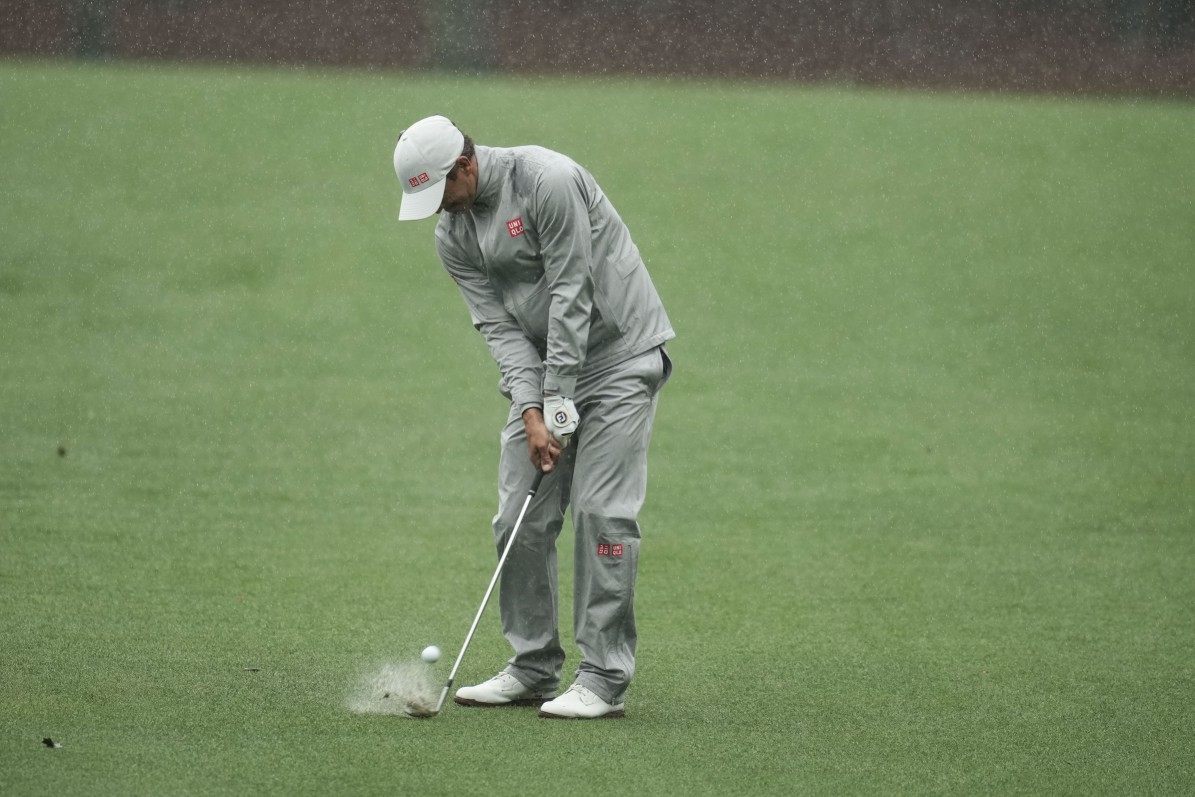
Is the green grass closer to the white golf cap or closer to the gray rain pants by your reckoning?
the gray rain pants

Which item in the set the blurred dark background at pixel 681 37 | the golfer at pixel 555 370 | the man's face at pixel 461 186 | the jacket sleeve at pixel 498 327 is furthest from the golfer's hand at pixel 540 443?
the blurred dark background at pixel 681 37

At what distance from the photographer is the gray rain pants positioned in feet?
13.8

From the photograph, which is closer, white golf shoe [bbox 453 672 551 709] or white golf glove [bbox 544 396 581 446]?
white golf glove [bbox 544 396 581 446]

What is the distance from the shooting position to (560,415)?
4.12 m

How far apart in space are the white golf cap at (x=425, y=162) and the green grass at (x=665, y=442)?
1.47 meters

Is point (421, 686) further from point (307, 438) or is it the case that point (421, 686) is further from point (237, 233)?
point (237, 233)

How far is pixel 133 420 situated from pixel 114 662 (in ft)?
12.8

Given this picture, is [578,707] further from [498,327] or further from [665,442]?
[665,442]

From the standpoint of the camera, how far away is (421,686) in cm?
427

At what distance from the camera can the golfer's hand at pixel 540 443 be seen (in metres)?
4.14

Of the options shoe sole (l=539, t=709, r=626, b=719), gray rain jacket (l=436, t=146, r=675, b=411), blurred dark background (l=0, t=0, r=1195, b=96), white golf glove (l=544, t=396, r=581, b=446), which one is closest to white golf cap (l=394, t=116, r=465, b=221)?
gray rain jacket (l=436, t=146, r=675, b=411)

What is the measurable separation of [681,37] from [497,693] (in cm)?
1089

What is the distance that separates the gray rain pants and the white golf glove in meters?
0.14

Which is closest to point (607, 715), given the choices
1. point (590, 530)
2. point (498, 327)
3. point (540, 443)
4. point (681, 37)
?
point (590, 530)
